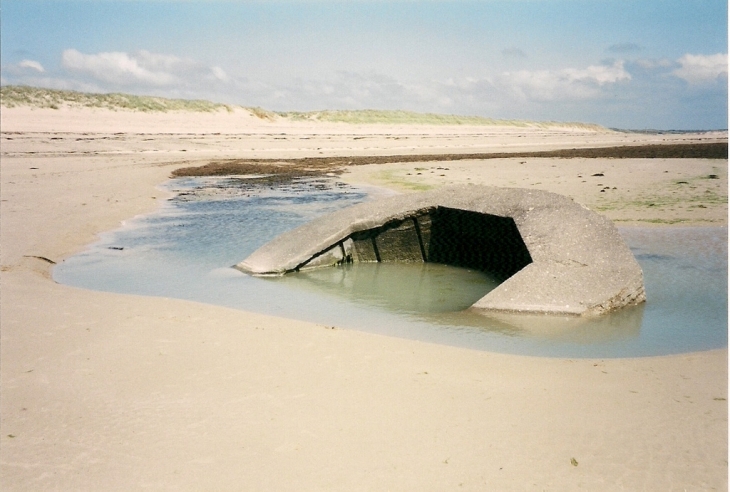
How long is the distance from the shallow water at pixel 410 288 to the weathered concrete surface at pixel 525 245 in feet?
0.62

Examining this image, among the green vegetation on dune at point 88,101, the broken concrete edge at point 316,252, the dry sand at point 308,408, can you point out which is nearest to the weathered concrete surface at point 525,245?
the broken concrete edge at point 316,252

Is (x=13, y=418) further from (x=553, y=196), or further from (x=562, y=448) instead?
(x=553, y=196)

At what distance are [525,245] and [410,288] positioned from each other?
1394 millimetres

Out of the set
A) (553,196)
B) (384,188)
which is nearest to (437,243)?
(553,196)

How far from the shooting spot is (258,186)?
1716 centimetres

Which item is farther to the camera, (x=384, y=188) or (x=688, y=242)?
(x=384, y=188)

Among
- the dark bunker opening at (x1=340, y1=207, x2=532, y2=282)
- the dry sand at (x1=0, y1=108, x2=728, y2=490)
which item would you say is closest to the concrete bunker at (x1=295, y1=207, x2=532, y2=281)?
the dark bunker opening at (x1=340, y1=207, x2=532, y2=282)

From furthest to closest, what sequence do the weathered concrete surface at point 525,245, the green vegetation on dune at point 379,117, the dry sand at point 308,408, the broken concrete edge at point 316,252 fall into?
the green vegetation on dune at point 379,117 → the broken concrete edge at point 316,252 → the weathered concrete surface at point 525,245 → the dry sand at point 308,408

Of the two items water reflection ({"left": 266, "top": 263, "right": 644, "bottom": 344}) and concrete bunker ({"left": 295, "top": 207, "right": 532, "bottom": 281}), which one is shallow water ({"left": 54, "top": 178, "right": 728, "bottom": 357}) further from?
concrete bunker ({"left": 295, "top": 207, "right": 532, "bottom": 281})

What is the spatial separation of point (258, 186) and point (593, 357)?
1396 centimetres

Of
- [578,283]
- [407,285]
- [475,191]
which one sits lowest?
[407,285]

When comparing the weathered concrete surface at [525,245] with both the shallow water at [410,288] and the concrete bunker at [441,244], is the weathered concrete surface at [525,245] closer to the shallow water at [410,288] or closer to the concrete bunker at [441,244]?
the concrete bunker at [441,244]

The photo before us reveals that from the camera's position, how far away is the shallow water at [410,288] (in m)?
4.79

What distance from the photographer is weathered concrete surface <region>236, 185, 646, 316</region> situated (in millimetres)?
5445
